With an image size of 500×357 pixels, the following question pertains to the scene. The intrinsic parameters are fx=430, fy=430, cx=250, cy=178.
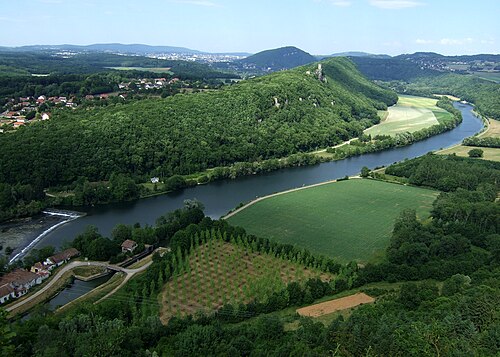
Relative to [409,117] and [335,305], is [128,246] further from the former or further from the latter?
[409,117]

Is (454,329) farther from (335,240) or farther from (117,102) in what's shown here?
(117,102)

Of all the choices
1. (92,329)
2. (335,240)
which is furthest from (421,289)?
(92,329)

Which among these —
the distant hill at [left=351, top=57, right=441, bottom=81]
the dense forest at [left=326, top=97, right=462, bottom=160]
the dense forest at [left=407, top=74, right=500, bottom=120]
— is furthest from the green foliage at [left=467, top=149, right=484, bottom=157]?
the distant hill at [left=351, top=57, right=441, bottom=81]

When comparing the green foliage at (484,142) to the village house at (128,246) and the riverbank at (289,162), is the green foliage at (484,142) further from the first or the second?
the village house at (128,246)

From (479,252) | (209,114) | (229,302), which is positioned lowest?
(229,302)

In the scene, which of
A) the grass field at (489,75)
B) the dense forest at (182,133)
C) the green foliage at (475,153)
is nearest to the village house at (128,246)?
the dense forest at (182,133)

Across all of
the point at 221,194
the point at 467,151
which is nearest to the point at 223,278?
the point at 221,194
